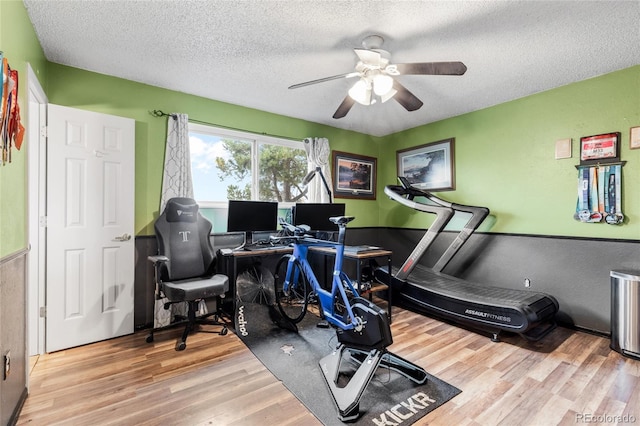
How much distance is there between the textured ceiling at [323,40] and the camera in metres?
1.89

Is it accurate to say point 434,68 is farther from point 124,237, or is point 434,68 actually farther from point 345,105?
point 124,237

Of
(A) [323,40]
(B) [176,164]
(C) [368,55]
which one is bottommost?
(B) [176,164]

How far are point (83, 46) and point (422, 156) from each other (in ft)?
13.9

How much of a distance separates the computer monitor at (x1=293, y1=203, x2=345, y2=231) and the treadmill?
0.81 meters

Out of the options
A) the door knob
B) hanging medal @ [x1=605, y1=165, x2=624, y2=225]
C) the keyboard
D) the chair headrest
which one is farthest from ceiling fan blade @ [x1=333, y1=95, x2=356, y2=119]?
hanging medal @ [x1=605, y1=165, x2=624, y2=225]

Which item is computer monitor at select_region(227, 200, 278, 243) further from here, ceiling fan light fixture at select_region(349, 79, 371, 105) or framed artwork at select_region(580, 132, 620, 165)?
framed artwork at select_region(580, 132, 620, 165)

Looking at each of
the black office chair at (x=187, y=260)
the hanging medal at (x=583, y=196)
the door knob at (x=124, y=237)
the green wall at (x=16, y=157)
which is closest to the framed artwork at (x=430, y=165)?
the hanging medal at (x=583, y=196)

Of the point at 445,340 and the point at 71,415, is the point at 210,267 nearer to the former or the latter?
the point at 71,415

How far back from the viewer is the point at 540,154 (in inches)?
127

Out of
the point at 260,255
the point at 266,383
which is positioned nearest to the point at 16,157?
the point at 260,255

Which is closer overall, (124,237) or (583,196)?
(124,237)

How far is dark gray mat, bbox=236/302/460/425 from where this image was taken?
170 cm

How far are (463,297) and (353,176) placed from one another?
2.57 meters

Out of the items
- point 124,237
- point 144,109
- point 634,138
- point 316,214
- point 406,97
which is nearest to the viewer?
point 406,97
